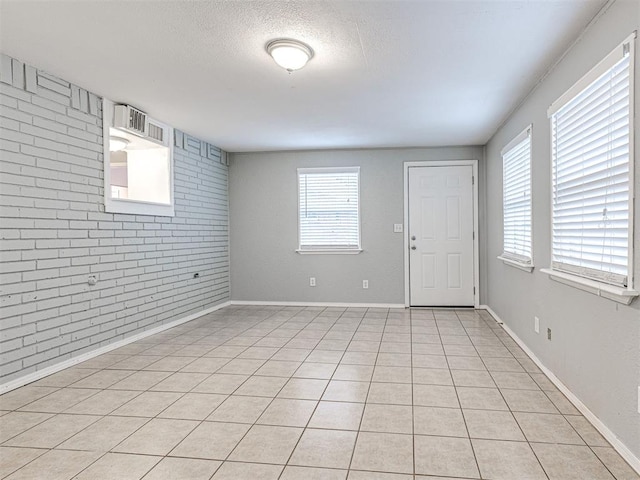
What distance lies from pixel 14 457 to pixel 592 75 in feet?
12.2

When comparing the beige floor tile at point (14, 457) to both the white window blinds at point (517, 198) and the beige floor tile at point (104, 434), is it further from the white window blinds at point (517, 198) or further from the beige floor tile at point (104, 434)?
the white window blinds at point (517, 198)

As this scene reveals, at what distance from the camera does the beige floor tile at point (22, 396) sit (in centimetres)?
267

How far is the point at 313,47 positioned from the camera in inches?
110

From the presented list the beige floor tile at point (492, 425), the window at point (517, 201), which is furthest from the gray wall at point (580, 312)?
the beige floor tile at point (492, 425)

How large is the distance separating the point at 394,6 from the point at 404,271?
4.22 m

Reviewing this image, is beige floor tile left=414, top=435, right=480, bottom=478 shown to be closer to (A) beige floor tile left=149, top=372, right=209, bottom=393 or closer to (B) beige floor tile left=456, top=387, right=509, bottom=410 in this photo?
(B) beige floor tile left=456, top=387, right=509, bottom=410

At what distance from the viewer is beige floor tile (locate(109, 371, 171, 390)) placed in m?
2.99

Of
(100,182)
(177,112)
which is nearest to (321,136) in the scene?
(177,112)

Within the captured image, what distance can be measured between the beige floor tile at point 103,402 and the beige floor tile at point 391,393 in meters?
1.65

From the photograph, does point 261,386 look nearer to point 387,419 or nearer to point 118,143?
point 387,419

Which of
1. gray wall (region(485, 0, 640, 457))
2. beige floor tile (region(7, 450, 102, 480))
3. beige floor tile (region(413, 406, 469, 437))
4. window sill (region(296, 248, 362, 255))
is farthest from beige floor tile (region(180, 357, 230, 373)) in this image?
window sill (region(296, 248, 362, 255))

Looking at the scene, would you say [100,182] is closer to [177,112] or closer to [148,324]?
[177,112]

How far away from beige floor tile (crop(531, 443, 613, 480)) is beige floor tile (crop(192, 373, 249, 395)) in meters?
1.93

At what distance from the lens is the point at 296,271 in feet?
20.7
